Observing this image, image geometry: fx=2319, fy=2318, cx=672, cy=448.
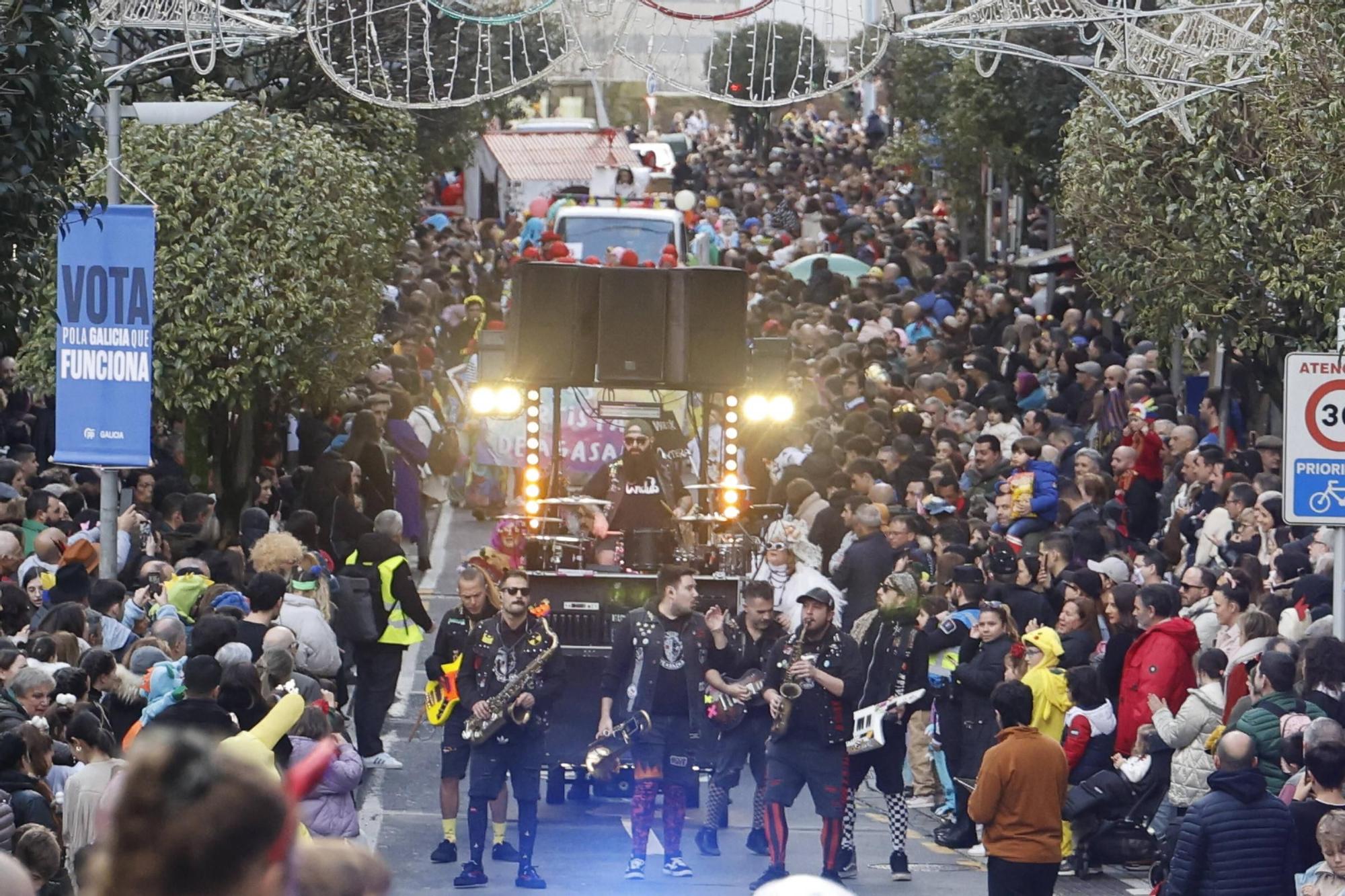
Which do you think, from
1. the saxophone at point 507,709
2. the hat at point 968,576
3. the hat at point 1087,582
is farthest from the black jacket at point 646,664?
the hat at point 1087,582

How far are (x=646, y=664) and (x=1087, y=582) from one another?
9.07 ft

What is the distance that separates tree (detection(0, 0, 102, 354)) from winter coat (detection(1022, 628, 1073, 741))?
5.48 meters

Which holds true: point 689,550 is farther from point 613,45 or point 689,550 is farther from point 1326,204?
point 1326,204

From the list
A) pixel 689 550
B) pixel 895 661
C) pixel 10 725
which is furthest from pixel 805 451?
pixel 10 725

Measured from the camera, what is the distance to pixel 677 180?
182 feet

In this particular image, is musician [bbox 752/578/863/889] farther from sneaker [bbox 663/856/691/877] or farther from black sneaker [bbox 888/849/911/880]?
black sneaker [bbox 888/849/911/880]

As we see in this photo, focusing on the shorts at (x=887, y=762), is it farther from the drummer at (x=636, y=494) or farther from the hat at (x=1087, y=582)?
the drummer at (x=636, y=494)

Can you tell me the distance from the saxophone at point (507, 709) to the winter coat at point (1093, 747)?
2.88 meters

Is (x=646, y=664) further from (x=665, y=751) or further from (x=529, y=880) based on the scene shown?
(x=529, y=880)

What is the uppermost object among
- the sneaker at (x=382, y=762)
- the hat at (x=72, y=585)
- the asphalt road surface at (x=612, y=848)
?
the hat at (x=72, y=585)

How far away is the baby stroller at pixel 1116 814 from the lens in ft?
41.7

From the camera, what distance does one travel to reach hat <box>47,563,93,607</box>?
44.3 feet

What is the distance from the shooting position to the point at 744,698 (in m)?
13.0

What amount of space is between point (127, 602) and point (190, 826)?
428 inches
